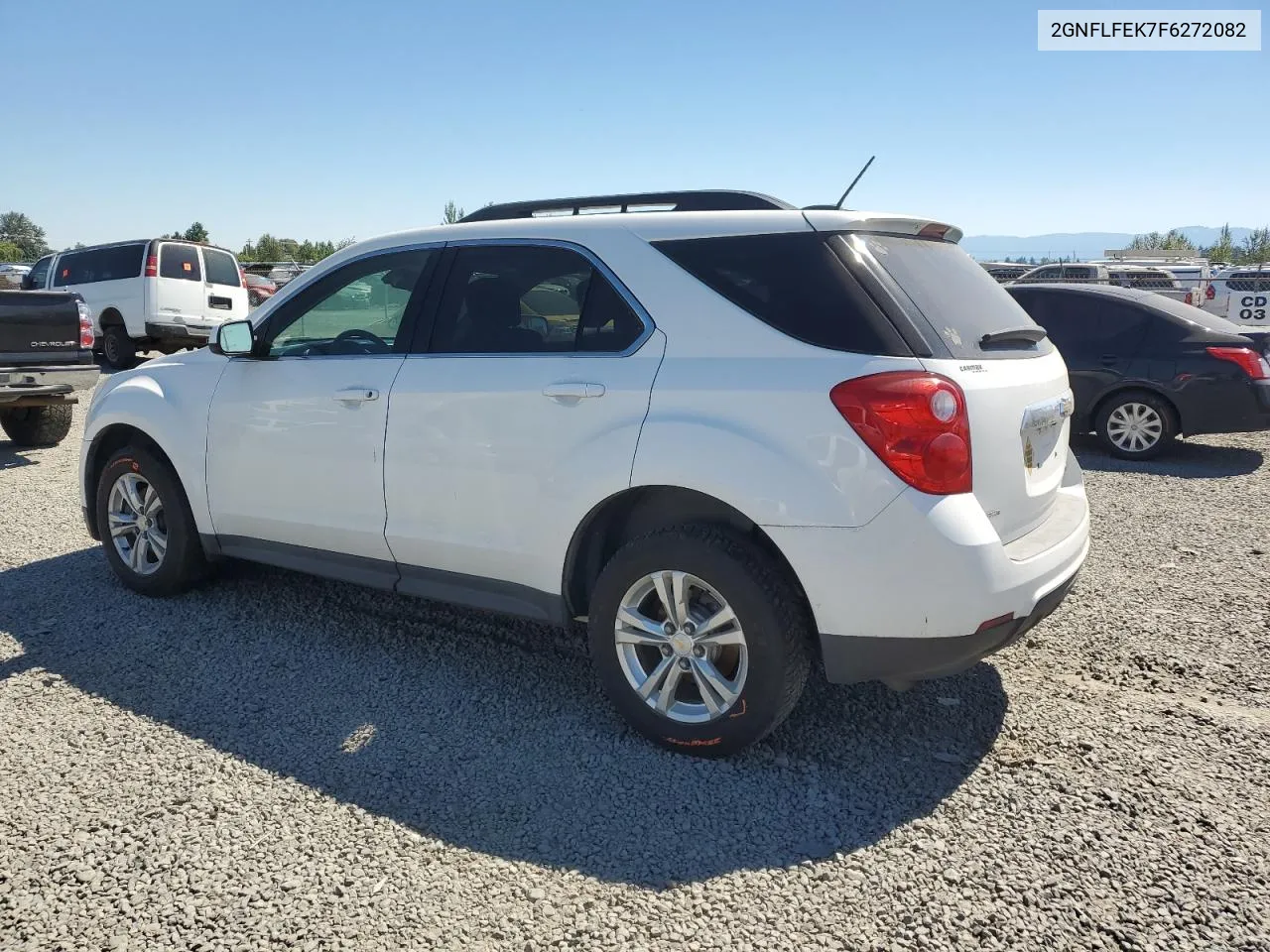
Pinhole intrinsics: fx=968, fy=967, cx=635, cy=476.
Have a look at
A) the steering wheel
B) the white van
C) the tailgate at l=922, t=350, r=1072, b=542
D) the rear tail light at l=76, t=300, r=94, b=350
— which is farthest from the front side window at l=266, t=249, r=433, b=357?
the white van

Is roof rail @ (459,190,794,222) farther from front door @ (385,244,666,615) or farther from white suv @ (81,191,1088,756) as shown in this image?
front door @ (385,244,666,615)

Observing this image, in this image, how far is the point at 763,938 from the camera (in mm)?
2480

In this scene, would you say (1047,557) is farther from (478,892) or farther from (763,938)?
(478,892)

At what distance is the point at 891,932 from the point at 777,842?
475 millimetres

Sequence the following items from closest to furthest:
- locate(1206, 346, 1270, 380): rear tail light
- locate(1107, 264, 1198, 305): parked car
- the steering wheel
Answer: the steering wheel, locate(1206, 346, 1270, 380): rear tail light, locate(1107, 264, 1198, 305): parked car

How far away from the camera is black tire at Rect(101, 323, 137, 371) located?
1652 cm

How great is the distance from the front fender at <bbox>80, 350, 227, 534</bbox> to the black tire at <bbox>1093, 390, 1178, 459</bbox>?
764cm

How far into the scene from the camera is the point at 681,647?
3324 mm

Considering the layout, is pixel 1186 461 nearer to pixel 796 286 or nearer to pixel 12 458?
pixel 796 286

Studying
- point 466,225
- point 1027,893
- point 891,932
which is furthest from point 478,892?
point 466,225

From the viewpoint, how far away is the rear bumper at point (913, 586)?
Answer: 2.88 m

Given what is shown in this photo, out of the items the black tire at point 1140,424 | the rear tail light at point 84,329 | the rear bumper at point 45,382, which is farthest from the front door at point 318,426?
the black tire at point 1140,424

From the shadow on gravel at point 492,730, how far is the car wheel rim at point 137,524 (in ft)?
0.86

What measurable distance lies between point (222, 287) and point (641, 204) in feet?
50.8
